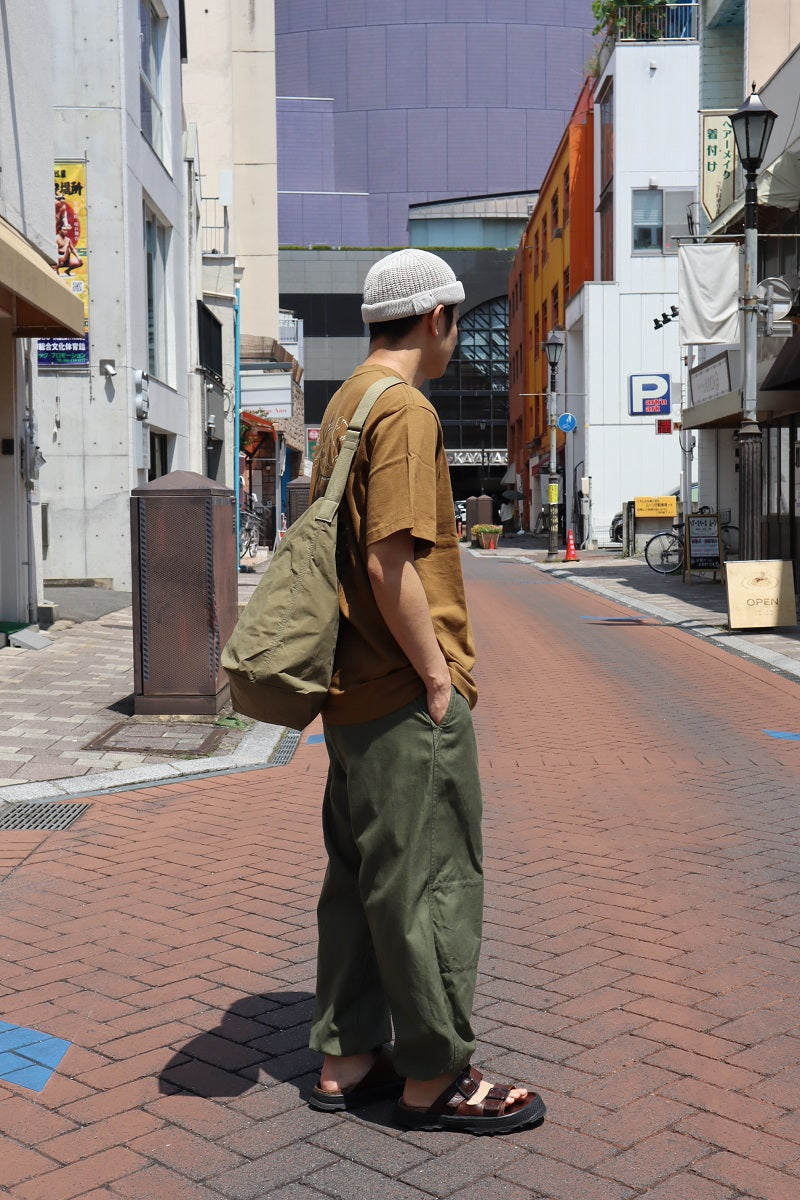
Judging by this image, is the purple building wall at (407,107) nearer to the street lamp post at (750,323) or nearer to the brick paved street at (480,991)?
the street lamp post at (750,323)

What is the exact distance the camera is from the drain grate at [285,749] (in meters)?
7.54

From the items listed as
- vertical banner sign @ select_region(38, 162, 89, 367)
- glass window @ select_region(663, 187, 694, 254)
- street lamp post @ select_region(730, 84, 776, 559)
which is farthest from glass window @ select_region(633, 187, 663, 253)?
street lamp post @ select_region(730, 84, 776, 559)

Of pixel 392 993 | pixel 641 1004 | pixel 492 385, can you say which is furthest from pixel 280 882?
pixel 492 385

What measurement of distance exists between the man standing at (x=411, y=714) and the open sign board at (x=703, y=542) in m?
18.5

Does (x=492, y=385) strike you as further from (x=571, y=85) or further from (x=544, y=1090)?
(x=544, y=1090)

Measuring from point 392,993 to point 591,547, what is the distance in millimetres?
38372

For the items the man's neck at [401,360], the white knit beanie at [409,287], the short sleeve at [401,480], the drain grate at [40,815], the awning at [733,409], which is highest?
the awning at [733,409]

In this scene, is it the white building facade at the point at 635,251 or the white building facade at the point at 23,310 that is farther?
the white building facade at the point at 635,251

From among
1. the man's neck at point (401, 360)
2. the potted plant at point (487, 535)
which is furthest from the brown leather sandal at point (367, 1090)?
the potted plant at point (487, 535)

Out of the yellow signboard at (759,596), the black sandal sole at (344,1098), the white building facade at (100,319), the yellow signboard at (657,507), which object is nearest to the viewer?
the black sandal sole at (344,1098)

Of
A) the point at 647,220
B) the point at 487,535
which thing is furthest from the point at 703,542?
the point at 647,220

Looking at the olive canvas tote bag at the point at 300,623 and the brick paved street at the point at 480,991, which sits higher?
the olive canvas tote bag at the point at 300,623

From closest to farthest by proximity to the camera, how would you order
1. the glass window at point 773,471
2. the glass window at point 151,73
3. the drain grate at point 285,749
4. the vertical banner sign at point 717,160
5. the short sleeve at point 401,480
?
the short sleeve at point 401,480
the drain grate at point 285,749
the glass window at point 151,73
the glass window at point 773,471
the vertical banner sign at point 717,160

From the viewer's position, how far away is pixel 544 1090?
125 inches
